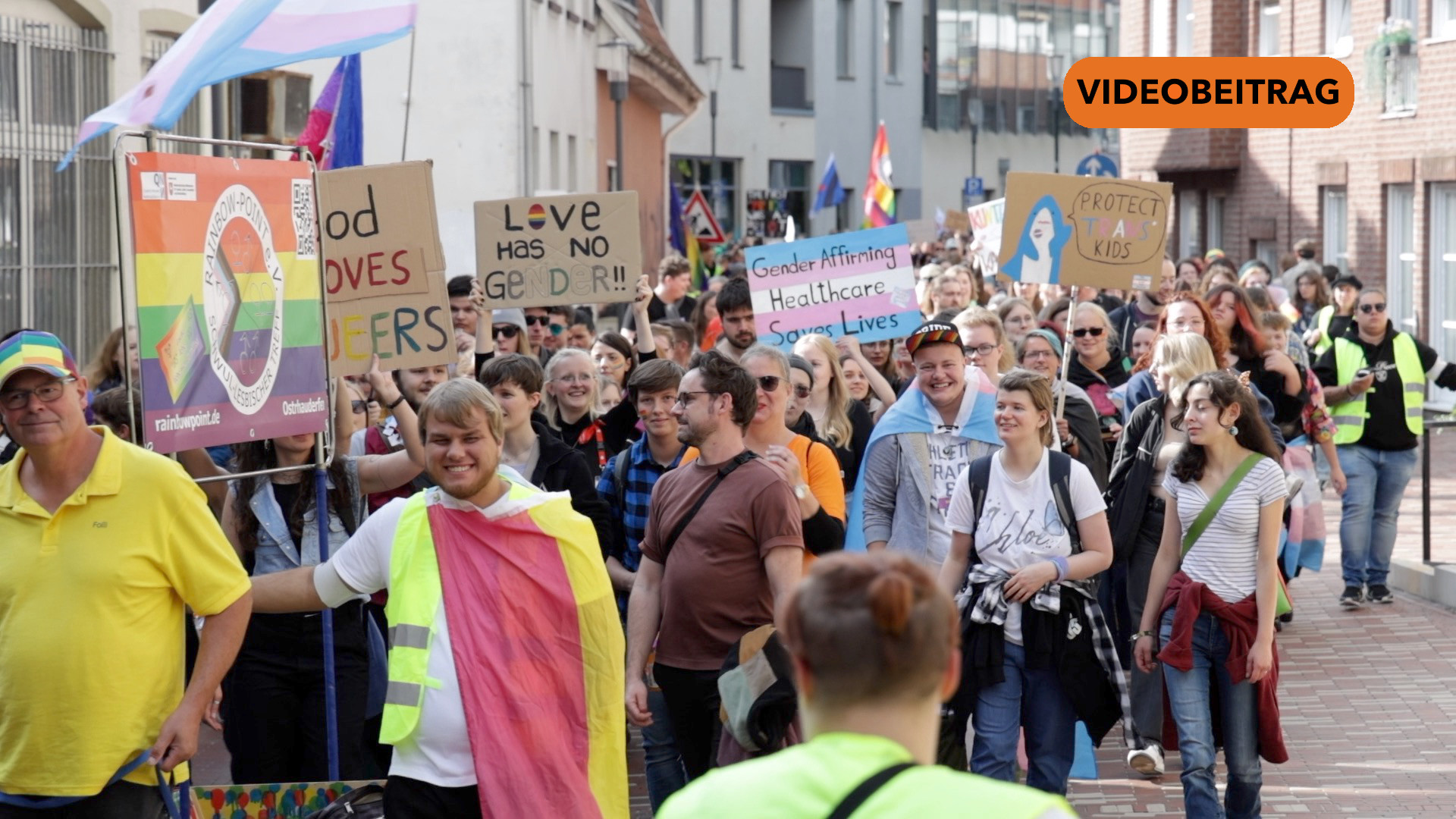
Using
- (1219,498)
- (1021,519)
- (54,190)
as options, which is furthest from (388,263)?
(54,190)

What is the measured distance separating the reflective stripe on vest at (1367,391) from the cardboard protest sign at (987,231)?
5.97 metres

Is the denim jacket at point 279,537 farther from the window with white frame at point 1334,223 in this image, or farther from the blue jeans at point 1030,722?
the window with white frame at point 1334,223

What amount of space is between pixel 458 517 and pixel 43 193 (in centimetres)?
819

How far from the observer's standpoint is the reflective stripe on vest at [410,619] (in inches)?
195

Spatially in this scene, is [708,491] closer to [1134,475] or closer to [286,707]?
[286,707]

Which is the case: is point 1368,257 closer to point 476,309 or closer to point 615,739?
point 476,309

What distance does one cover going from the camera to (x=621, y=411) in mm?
8812

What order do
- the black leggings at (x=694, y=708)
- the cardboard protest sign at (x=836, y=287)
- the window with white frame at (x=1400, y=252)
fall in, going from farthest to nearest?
the window with white frame at (x=1400, y=252), the cardboard protest sign at (x=836, y=287), the black leggings at (x=694, y=708)

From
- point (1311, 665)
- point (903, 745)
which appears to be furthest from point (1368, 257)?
point (903, 745)

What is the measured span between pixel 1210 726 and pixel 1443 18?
60.3ft

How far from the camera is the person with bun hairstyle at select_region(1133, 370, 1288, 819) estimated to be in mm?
6621

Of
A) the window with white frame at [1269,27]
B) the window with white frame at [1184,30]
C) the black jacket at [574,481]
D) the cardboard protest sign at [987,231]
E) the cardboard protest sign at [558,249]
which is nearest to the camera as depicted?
the black jacket at [574,481]

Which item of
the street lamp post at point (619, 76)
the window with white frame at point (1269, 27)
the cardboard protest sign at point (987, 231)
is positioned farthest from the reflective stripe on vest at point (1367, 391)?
the window with white frame at point (1269, 27)

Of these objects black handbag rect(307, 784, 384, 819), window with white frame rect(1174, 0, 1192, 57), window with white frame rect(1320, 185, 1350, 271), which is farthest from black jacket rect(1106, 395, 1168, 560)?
window with white frame rect(1174, 0, 1192, 57)
